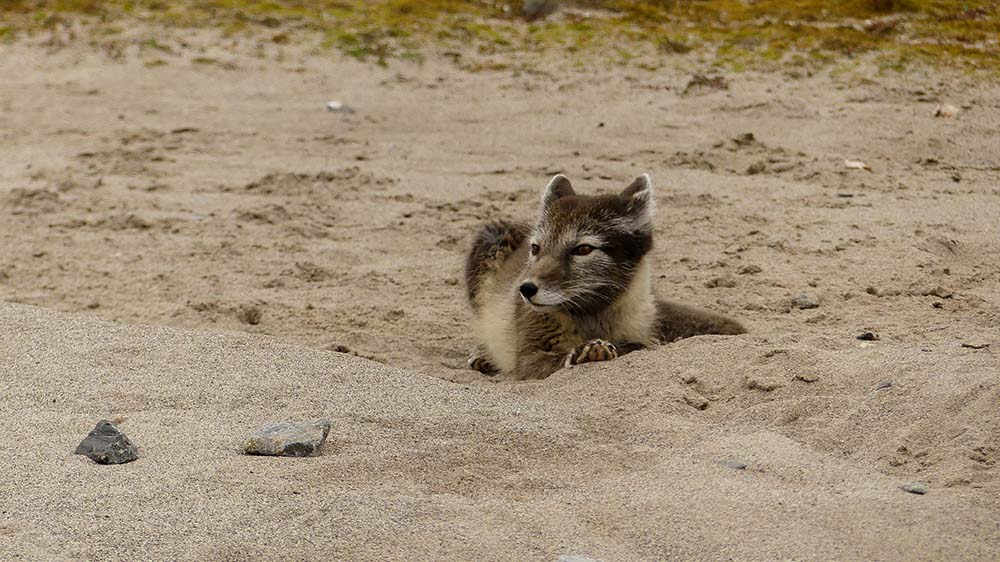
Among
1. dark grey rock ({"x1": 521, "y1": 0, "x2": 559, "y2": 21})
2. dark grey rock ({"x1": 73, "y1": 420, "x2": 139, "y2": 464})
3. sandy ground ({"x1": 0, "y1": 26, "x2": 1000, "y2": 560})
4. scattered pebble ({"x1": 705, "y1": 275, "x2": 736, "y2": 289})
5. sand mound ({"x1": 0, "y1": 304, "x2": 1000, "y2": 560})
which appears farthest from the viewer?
dark grey rock ({"x1": 521, "y1": 0, "x2": 559, "y2": 21})

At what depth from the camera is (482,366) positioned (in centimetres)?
738

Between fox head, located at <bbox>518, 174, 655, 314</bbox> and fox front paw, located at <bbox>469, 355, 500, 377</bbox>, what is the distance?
2.22 ft

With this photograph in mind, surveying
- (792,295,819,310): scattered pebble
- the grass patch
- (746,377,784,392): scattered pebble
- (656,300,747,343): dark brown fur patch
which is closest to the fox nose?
(656,300,747,343): dark brown fur patch

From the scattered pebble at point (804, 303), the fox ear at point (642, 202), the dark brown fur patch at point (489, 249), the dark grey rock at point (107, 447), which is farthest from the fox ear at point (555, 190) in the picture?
the dark grey rock at point (107, 447)

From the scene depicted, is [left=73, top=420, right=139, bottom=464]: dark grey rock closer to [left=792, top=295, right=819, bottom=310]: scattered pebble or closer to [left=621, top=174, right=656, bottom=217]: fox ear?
[left=621, top=174, right=656, bottom=217]: fox ear

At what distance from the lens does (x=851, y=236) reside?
8.09 metres

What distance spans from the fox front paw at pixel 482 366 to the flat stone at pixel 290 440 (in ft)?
8.40

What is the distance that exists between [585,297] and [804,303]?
141 cm

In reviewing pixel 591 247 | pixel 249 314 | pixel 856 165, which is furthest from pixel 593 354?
pixel 856 165

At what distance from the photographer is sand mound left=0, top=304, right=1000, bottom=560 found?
154 inches

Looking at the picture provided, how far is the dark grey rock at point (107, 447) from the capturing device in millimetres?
4582

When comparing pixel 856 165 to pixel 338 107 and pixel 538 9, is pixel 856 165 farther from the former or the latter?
pixel 538 9

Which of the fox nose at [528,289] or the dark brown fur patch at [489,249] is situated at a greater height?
the fox nose at [528,289]

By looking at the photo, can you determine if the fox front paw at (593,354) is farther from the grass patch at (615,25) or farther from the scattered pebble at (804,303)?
the grass patch at (615,25)
